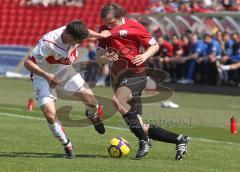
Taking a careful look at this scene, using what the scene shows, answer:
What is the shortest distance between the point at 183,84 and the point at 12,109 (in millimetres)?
9841

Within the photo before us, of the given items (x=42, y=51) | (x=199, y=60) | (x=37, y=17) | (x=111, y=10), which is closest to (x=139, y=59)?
(x=111, y=10)

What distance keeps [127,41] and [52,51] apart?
1151 millimetres

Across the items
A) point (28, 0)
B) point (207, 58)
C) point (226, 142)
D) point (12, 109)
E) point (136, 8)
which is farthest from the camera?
point (28, 0)

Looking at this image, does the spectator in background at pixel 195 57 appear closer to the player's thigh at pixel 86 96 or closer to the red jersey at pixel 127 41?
the player's thigh at pixel 86 96

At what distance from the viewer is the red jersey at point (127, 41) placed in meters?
12.0

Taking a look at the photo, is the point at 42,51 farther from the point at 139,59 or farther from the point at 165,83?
the point at 165,83

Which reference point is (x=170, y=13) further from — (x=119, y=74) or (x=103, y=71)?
(x=119, y=74)

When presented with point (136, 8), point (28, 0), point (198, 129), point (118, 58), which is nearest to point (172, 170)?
point (118, 58)

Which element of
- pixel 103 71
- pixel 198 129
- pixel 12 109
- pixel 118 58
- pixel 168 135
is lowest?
pixel 103 71

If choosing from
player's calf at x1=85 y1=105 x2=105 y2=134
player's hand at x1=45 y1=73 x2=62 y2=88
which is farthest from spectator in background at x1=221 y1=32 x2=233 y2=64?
player's hand at x1=45 y1=73 x2=62 y2=88

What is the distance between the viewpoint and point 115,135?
15359 mm

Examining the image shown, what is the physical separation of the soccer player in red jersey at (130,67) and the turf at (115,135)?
0.33 meters

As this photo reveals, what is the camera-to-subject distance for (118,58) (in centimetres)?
1196

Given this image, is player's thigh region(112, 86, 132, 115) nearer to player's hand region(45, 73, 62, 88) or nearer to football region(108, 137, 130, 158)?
football region(108, 137, 130, 158)
